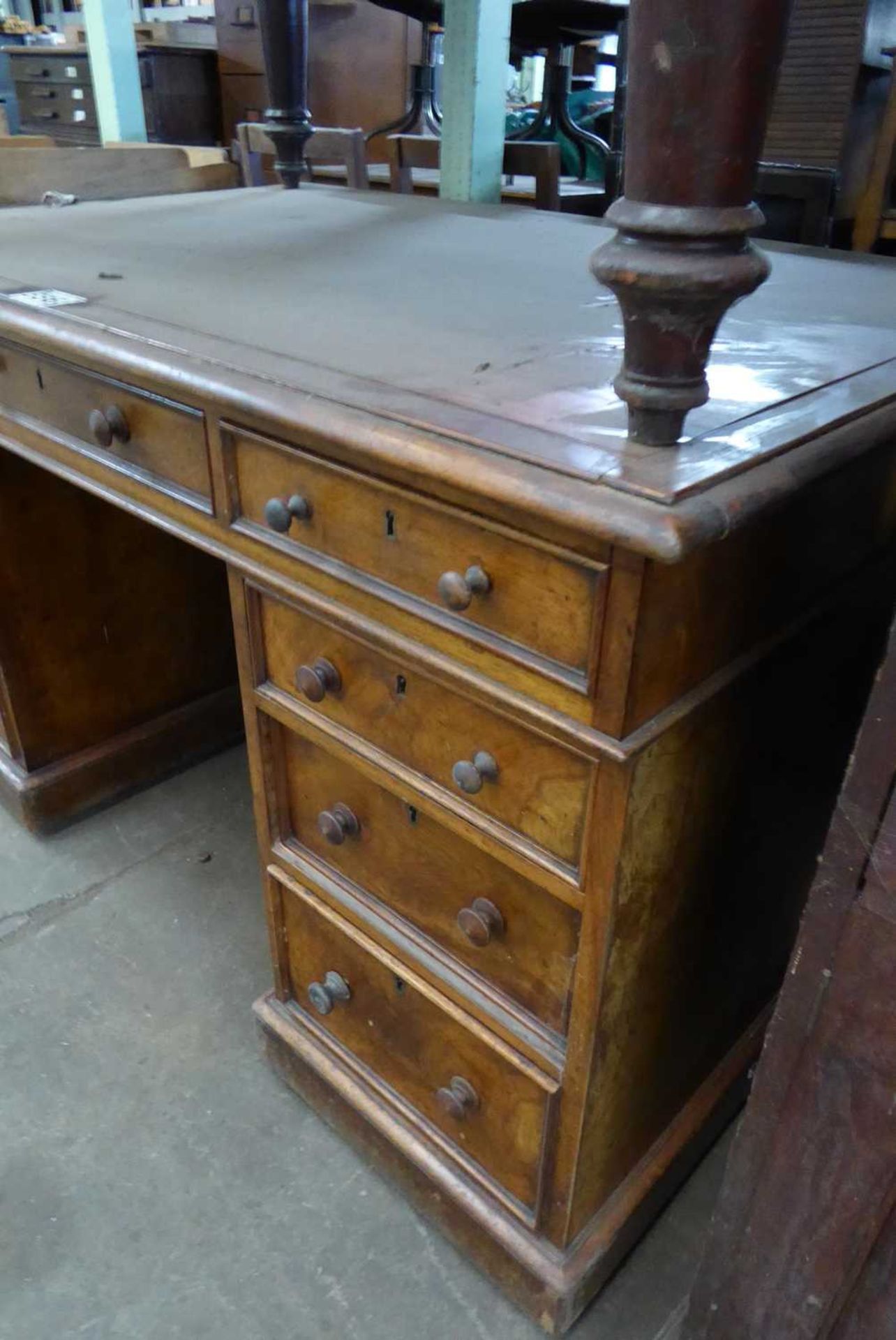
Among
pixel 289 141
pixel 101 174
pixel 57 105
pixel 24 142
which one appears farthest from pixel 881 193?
pixel 57 105

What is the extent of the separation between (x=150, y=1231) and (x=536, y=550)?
0.98 meters

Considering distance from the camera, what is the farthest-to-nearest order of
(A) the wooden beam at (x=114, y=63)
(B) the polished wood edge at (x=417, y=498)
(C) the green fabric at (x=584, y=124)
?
(C) the green fabric at (x=584, y=124)
(A) the wooden beam at (x=114, y=63)
(B) the polished wood edge at (x=417, y=498)

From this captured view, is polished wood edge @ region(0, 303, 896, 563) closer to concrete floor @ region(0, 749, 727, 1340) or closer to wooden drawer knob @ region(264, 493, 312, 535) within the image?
wooden drawer knob @ region(264, 493, 312, 535)

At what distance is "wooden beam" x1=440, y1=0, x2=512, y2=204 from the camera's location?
1.95 m

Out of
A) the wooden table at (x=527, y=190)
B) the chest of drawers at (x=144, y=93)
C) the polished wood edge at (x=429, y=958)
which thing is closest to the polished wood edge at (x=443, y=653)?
the polished wood edge at (x=429, y=958)

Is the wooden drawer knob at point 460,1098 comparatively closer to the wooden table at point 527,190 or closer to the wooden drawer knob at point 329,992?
the wooden drawer knob at point 329,992

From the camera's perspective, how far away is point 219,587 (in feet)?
6.08

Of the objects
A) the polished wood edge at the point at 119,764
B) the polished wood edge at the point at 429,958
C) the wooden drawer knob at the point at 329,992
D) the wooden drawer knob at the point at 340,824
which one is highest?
the wooden drawer knob at the point at 340,824

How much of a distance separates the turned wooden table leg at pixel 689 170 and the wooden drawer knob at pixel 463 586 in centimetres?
19

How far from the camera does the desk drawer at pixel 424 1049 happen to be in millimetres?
948

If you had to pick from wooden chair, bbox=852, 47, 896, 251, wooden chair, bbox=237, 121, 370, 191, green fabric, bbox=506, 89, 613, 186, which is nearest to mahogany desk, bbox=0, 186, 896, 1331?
wooden chair, bbox=237, 121, 370, 191

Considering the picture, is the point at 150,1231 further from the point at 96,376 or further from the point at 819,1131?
the point at 96,376

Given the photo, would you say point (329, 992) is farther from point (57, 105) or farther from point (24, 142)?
point (57, 105)

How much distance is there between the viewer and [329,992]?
3.70ft
